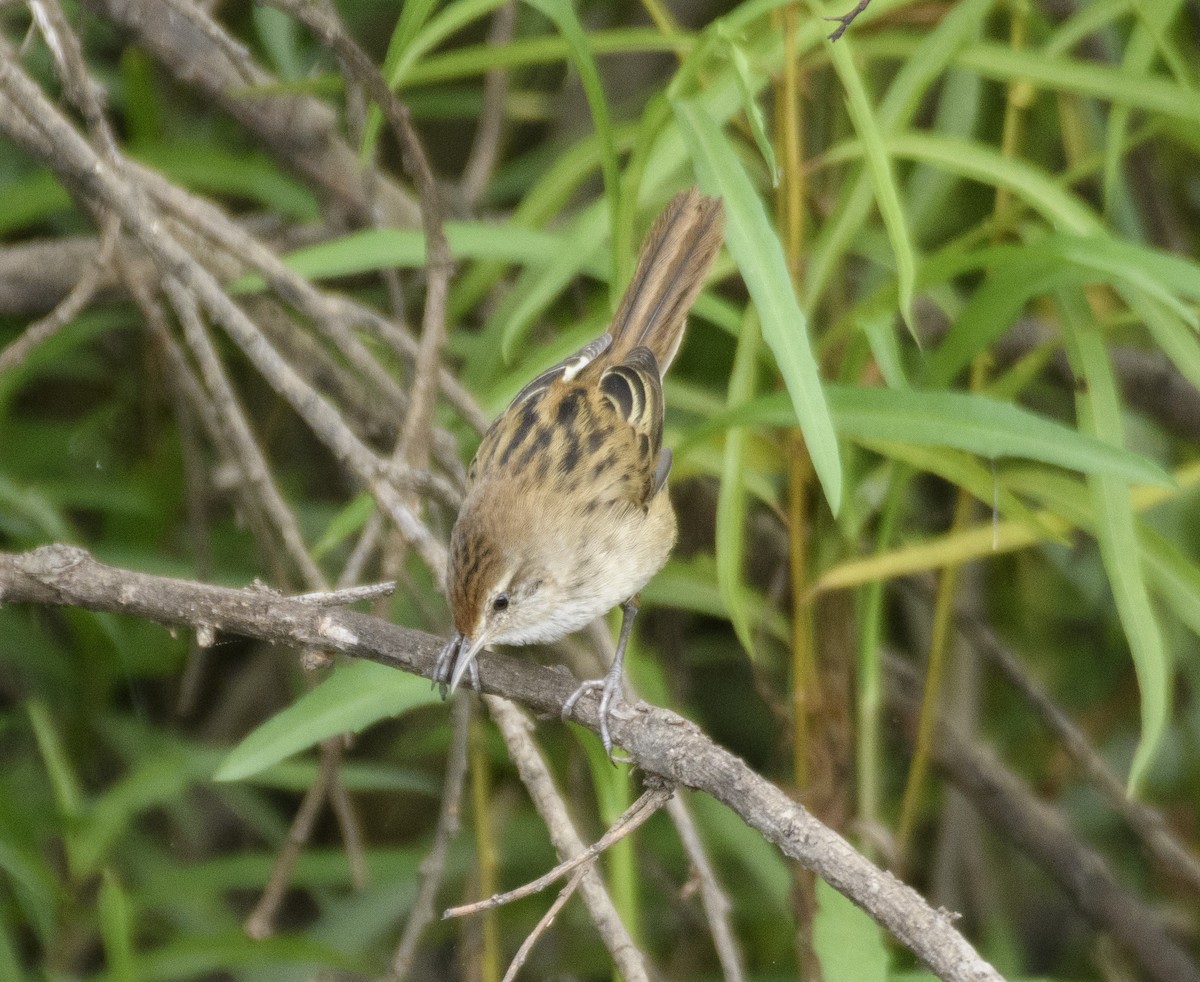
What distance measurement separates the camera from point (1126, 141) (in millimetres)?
3736

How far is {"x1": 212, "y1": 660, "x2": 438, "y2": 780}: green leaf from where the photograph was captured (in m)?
2.60

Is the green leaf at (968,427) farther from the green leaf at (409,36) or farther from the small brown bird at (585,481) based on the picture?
the green leaf at (409,36)

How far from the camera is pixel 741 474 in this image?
124 inches

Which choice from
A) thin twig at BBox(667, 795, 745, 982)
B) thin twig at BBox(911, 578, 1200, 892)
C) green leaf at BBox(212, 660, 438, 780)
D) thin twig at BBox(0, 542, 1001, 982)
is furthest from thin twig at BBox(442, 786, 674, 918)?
thin twig at BBox(911, 578, 1200, 892)

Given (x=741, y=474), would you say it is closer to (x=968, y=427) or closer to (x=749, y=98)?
(x=968, y=427)

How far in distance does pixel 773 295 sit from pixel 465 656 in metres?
0.94

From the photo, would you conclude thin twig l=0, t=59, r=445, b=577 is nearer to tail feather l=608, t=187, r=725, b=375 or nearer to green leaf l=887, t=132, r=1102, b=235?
tail feather l=608, t=187, r=725, b=375

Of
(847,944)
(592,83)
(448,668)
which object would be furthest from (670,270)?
(847,944)

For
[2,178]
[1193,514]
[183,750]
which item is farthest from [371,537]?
[1193,514]

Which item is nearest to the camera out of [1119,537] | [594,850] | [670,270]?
[594,850]

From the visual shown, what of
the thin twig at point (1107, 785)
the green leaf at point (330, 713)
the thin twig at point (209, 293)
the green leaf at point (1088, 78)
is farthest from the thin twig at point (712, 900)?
the green leaf at point (1088, 78)

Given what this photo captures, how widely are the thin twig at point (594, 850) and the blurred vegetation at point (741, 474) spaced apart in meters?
0.59

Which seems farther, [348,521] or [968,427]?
[348,521]

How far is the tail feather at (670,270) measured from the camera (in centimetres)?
348
